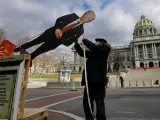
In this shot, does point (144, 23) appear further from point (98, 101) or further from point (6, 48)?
point (98, 101)

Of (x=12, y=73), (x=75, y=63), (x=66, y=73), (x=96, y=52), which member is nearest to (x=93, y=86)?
(x=96, y=52)

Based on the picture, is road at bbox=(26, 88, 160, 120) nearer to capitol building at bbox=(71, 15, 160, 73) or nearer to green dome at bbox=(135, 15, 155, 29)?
capitol building at bbox=(71, 15, 160, 73)

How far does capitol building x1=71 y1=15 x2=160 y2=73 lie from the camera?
114 metres

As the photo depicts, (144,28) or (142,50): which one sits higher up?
(144,28)

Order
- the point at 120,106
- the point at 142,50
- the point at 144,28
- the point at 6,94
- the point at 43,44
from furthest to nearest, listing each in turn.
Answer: the point at 144,28 → the point at 142,50 → the point at 120,106 → the point at 43,44 → the point at 6,94

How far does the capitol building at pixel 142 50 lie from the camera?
114 m

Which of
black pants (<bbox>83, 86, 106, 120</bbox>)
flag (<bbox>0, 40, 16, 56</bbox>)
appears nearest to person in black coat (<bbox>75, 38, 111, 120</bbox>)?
black pants (<bbox>83, 86, 106, 120</bbox>)

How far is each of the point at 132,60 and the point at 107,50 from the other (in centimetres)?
12432

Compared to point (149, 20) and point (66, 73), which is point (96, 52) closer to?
point (66, 73)

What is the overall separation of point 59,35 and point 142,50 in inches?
4810

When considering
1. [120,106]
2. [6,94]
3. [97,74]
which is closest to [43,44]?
[97,74]

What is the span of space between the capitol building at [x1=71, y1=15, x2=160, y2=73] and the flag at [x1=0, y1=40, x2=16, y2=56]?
330 ft

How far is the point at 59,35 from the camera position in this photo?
443cm

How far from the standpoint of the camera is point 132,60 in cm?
12262
